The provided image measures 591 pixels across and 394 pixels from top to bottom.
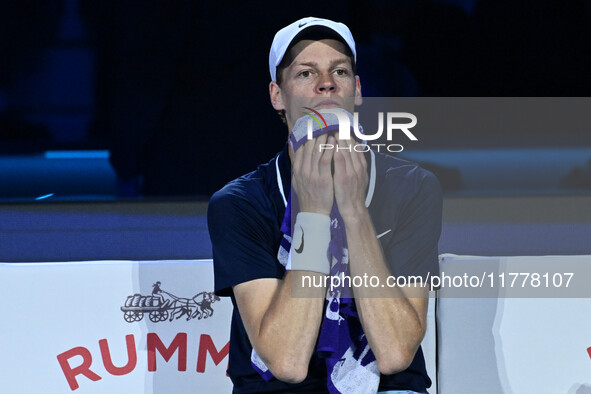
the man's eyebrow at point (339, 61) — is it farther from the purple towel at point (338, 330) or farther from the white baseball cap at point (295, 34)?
the purple towel at point (338, 330)

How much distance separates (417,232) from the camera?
1.56 m

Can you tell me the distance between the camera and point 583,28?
216 centimetres

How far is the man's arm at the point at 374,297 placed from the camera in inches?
56.1

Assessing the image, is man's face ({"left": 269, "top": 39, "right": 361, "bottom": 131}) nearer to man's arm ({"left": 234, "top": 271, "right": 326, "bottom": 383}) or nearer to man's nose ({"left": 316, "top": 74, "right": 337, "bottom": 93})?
man's nose ({"left": 316, "top": 74, "right": 337, "bottom": 93})

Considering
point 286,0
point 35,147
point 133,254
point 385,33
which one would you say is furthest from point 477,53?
point 35,147

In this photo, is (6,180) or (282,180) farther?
(6,180)

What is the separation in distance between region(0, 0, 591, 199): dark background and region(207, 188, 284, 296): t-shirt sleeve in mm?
558

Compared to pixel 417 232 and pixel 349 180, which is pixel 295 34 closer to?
pixel 349 180

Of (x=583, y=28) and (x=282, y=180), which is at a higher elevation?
(x=583, y=28)

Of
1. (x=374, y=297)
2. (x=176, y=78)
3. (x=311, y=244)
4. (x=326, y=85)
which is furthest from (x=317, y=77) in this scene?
(x=176, y=78)

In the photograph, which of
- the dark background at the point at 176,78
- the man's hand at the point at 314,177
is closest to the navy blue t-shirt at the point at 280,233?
the man's hand at the point at 314,177

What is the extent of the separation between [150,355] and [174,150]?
0.61m

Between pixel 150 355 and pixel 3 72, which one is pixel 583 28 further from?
pixel 3 72

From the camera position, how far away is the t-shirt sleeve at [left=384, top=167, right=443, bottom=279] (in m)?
1.53
